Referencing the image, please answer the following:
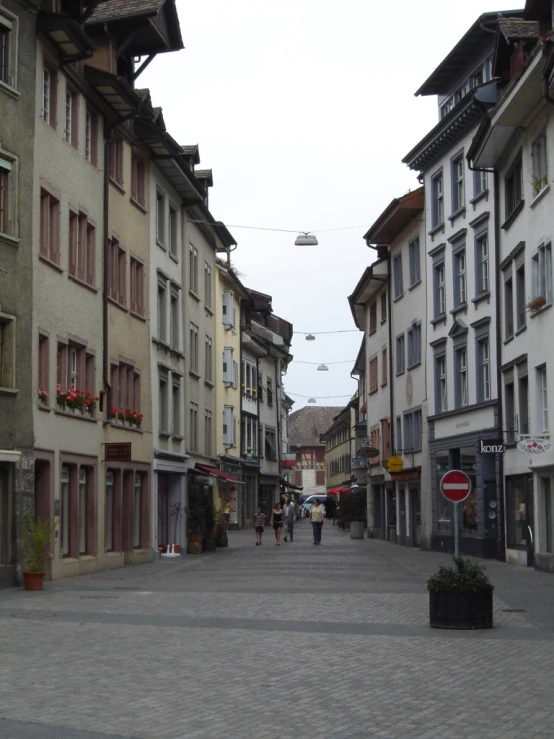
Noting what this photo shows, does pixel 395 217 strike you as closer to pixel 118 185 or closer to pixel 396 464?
pixel 396 464

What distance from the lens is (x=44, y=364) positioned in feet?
89.9

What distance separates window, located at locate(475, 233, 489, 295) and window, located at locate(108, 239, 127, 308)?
10.5 meters

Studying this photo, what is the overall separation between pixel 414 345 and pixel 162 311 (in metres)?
10.8

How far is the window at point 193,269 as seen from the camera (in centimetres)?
4516

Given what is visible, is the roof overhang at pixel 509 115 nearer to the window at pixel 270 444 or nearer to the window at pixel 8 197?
the window at pixel 8 197

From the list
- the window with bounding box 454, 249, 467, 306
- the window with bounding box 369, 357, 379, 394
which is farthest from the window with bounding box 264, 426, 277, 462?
the window with bounding box 454, 249, 467, 306

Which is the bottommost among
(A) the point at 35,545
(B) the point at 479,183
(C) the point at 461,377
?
(A) the point at 35,545

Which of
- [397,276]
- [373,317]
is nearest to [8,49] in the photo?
[397,276]

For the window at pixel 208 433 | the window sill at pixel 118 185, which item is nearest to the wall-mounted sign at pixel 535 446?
the window sill at pixel 118 185

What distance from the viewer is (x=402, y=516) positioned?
49500 mm

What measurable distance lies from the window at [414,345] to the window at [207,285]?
8012 millimetres

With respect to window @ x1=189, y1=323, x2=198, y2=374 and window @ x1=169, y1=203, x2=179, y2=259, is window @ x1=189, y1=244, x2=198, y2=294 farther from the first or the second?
window @ x1=169, y1=203, x2=179, y2=259

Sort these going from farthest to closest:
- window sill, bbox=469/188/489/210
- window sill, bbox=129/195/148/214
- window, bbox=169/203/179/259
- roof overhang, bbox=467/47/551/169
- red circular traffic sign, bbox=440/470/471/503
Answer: window, bbox=169/203/179/259 < window sill, bbox=469/188/489/210 < window sill, bbox=129/195/148/214 < roof overhang, bbox=467/47/551/169 < red circular traffic sign, bbox=440/470/471/503

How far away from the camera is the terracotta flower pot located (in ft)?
78.1
